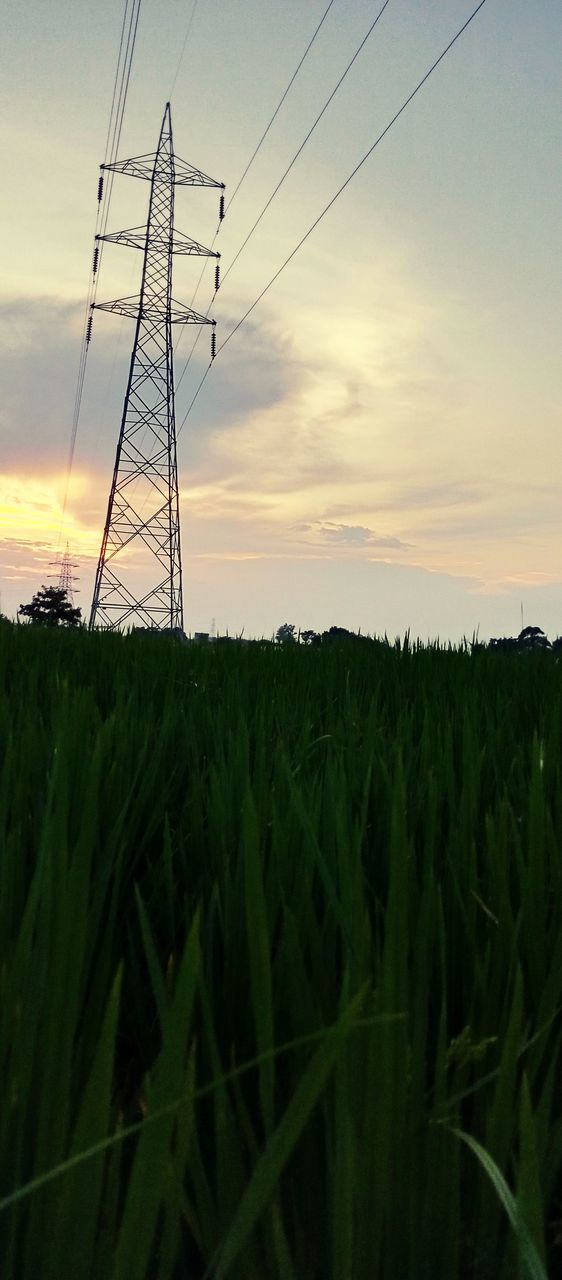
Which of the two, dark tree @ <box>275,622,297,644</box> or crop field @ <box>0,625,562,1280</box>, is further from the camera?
dark tree @ <box>275,622,297,644</box>

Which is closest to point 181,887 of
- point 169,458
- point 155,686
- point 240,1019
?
point 240,1019

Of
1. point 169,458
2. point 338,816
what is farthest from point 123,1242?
point 169,458

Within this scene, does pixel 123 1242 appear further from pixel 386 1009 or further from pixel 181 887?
pixel 181 887

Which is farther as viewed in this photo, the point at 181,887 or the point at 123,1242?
the point at 181,887

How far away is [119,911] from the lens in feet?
3.49

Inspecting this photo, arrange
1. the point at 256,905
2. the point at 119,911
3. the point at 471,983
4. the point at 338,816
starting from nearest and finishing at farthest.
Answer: the point at 256,905 → the point at 338,816 → the point at 471,983 → the point at 119,911

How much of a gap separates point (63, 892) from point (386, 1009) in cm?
25

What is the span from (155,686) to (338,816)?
2.24 metres

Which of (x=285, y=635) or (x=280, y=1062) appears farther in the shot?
(x=285, y=635)

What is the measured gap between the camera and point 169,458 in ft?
60.6

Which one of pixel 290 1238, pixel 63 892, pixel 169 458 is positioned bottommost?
pixel 290 1238

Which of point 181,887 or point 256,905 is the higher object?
point 256,905

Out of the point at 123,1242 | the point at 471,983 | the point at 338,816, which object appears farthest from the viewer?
the point at 471,983

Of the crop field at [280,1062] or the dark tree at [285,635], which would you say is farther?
the dark tree at [285,635]
